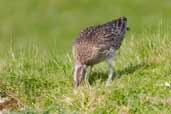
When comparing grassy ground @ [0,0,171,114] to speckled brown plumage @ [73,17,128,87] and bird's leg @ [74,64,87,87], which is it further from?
speckled brown plumage @ [73,17,128,87]

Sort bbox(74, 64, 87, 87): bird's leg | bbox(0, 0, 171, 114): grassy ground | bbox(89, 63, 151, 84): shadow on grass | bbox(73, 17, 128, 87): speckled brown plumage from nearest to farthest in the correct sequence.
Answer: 1. bbox(0, 0, 171, 114): grassy ground
2. bbox(74, 64, 87, 87): bird's leg
3. bbox(73, 17, 128, 87): speckled brown plumage
4. bbox(89, 63, 151, 84): shadow on grass

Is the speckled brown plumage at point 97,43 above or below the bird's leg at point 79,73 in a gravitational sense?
above

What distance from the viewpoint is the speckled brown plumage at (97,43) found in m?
11.9

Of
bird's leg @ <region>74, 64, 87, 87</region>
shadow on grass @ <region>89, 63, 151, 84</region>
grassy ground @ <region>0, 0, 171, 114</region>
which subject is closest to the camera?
grassy ground @ <region>0, 0, 171, 114</region>

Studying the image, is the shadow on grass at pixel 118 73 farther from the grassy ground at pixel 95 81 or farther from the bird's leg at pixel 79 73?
the bird's leg at pixel 79 73

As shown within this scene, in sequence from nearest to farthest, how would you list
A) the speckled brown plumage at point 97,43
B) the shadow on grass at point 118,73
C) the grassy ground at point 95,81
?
the grassy ground at point 95,81, the speckled brown plumage at point 97,43, the shadow on grass at point 118,73

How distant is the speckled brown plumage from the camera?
11898mm

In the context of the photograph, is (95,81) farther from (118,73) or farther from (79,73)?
(118,73)

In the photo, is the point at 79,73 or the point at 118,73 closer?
the point at 79,73

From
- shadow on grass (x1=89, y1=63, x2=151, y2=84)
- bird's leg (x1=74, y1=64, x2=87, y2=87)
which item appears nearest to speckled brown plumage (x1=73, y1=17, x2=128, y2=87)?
bird's leg (x1=74, y1=64, x2=87, y2=87)

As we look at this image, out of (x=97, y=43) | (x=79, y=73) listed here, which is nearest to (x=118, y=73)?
(x=97, y=43)

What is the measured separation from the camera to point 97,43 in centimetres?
1205

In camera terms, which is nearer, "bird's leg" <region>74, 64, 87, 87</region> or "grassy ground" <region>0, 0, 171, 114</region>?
"grassy ground" <region>0, 0, 171, 114</region>

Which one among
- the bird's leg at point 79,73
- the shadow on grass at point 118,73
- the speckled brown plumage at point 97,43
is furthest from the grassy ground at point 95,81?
the speckled brown plumage at point 97,43
